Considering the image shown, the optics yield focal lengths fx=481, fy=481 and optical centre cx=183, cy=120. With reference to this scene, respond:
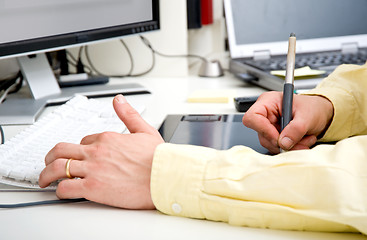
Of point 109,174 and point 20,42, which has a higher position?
point 20,42

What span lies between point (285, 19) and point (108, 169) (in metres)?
0.95

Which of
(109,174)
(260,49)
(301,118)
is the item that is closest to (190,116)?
(301,118)

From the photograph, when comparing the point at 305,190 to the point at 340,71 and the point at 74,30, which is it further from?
the point at 74,30

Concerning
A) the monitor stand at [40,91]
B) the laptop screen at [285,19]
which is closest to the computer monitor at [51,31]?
the monitor stand at [40,91]

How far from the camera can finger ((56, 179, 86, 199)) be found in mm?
579

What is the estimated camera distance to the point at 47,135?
782 mm

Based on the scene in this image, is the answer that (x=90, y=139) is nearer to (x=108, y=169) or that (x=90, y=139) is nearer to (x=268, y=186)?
(x=108, y=169)

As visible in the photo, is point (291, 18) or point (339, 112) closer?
point (339, 112)

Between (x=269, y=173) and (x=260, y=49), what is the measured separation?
885 mm

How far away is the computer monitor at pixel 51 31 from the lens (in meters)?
1.00

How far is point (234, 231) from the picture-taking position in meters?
0.51

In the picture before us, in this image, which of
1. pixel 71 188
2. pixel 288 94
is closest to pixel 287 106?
pixel 288 94

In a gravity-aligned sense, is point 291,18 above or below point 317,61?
above

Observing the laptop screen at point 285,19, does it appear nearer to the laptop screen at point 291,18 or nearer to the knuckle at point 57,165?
the laptop screen at point 291,18
